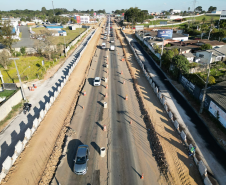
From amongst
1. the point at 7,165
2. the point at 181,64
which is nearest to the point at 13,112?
the point at 7,165

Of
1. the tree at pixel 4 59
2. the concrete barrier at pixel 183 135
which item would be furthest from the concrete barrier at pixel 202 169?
the tree at pixel 4 59

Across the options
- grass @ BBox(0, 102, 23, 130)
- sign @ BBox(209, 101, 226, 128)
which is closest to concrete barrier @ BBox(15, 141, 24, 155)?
grass @ BBox(0, 102, 23, 130)

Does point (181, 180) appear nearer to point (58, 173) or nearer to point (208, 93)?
point (58, 173)

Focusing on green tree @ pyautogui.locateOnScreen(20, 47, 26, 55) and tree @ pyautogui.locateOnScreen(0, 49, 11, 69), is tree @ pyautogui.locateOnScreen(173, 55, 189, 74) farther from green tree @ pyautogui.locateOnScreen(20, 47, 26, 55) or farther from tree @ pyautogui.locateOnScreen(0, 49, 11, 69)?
green tree @ pyautogui.locateOnScreen(20, 47, 26, 55)

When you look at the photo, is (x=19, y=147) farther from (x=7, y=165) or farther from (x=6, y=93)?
(x=6, y=93)

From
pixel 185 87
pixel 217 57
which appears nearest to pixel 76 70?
pixel 185 87

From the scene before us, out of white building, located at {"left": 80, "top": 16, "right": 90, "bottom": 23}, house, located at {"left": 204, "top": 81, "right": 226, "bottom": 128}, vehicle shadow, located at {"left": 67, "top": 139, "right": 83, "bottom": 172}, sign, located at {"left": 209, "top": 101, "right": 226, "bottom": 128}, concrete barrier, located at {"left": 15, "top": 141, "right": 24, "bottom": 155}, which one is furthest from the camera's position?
white building, located at {"left": 80, "top": 16, "right": 90, "bottom": 23}
